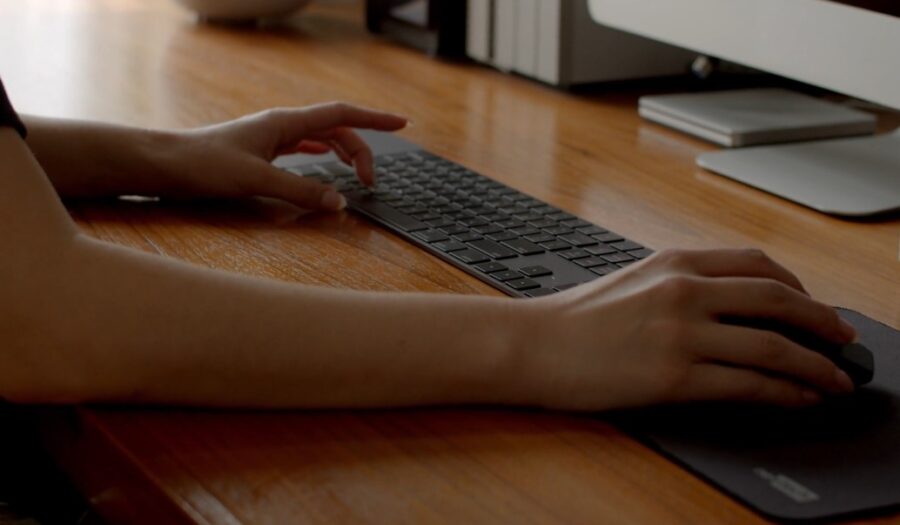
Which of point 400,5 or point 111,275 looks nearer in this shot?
point 111,275

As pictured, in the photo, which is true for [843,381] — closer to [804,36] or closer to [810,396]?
[810,396]

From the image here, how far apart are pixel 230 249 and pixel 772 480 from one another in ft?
1.49

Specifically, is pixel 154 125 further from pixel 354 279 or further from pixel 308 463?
pixel 308 463

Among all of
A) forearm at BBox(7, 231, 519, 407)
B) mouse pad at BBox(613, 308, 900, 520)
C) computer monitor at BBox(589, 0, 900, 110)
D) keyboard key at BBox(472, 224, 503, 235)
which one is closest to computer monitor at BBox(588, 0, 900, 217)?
computer monitor at BBox(589, 0, 900, 110)

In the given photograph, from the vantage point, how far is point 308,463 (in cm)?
Result: 67

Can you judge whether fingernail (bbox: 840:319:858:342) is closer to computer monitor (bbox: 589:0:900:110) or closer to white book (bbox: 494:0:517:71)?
Result: computer monitor (bbox: 589:0:900:110)

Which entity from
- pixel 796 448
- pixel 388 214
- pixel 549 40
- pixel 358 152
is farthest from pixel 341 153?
pixel 796 448

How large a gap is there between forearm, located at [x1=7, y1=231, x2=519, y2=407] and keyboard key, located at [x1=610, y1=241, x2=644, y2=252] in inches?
9.6

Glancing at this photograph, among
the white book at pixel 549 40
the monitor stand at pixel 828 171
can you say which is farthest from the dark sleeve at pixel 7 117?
the white book at pixel 549 40

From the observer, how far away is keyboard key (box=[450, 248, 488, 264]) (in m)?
0.94

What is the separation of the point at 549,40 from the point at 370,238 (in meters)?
0.63

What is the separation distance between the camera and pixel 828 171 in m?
1.21

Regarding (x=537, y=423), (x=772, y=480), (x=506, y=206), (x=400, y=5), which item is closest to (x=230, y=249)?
(x=506, y=206)

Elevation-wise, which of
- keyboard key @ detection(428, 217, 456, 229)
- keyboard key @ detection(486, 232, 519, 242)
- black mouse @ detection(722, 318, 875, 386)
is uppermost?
black mouse @ detection(722, 318, 875, 386)
